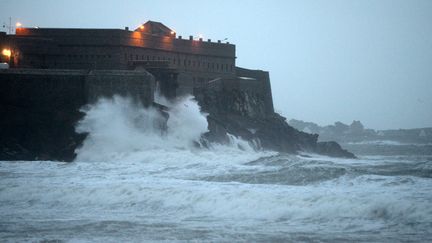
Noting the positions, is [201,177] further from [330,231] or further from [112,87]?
[112,87]

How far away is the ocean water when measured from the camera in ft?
41.7

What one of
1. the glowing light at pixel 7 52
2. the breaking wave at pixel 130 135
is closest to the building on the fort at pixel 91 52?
the glowing light at pixel 7 52

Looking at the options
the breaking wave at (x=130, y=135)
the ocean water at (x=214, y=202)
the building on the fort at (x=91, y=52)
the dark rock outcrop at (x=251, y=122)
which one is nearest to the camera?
the ocean water at (x=214, y=202)

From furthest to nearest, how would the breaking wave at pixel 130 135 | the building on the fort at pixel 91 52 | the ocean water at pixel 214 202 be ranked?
the building on the fort at pixel 91 52 → the breaking wave at pixel 130 135 → the ocean water at pixel 214 202

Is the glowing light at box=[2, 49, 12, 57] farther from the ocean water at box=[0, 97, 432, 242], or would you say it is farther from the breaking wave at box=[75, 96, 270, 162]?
the ocean water at box=[0, 97, 432, 242]

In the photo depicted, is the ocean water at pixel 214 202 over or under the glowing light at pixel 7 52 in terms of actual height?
under

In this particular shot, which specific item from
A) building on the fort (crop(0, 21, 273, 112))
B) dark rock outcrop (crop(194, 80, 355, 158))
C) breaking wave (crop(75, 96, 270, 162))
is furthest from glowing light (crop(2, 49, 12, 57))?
dark rock outcrop (crop(194, 80, 355, 158))

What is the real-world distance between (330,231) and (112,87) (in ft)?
65.1

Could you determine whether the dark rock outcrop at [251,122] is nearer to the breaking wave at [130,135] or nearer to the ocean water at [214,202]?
the breaking wave at [130,135]

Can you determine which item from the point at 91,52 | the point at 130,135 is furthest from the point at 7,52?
the point at 130,135

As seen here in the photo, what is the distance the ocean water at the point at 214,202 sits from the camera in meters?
12.7

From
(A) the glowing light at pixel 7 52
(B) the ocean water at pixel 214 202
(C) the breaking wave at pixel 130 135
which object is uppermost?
(A) the glowing light at pixel 7 52

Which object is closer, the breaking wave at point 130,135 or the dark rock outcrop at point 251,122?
the breaking wave at point 130,135

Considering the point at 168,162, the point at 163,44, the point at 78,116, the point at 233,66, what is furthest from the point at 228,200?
the point at 233,66
